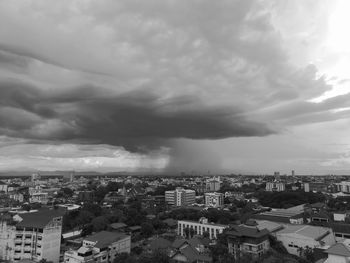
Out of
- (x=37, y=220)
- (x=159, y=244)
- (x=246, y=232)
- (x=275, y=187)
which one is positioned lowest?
(x=159, y=244)

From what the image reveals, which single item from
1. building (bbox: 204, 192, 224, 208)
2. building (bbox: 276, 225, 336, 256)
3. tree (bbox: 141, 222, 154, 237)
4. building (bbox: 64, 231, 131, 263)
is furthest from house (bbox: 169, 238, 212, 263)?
building (bbox: 204, 192, 224, 208)

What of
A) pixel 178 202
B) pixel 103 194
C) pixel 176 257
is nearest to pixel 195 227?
pixel 176 257

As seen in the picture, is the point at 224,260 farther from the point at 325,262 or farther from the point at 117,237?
the point at 117,237

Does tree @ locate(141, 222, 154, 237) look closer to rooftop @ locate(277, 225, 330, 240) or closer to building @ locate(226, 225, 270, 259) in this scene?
building @ locate(226, 225, 270, 259)

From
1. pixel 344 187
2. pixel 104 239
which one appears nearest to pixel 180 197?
pixel 104 239

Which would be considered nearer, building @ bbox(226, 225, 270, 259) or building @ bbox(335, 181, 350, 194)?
building @ bbox(226, 225, 270, 259)

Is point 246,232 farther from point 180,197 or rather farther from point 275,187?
point 275,187
